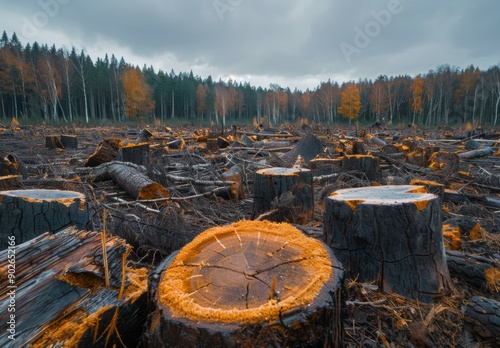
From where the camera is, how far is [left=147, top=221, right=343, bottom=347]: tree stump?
1.00m

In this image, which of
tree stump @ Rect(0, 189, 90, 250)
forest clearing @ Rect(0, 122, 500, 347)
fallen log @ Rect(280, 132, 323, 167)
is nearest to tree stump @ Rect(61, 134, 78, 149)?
forest clearing @ Rect(0, 122, 500, 347)

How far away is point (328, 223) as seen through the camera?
2330 millimetres

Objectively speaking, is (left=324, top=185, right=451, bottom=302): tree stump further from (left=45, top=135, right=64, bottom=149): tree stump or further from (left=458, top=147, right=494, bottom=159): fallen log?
(left=45, top=135, right=64, bottom=149): tree stump

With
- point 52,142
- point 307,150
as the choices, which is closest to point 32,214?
point 307,150

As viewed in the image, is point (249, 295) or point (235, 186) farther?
point (235, 186)

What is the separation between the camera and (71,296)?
1.31 m

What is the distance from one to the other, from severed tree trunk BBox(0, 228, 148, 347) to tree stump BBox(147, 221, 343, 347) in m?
0.29

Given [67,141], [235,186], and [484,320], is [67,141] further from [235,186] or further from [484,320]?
[484,320]

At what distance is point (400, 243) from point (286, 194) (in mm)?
1556

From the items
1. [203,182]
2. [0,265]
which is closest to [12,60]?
[203,182]

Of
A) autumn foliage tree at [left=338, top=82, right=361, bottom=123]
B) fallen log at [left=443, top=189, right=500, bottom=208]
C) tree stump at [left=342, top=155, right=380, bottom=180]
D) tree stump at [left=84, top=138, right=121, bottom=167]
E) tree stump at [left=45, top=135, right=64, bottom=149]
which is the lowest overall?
fallen log at [left=443, top=189, right=500, bottom=208]

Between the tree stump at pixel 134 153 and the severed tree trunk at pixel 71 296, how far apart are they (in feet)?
16.9

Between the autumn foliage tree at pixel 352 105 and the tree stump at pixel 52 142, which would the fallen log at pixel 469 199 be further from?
the autumn foliage tree at pixel 352 105

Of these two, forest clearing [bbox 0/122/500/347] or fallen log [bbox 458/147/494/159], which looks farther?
fallen log [bbox 458/147/494/159]
